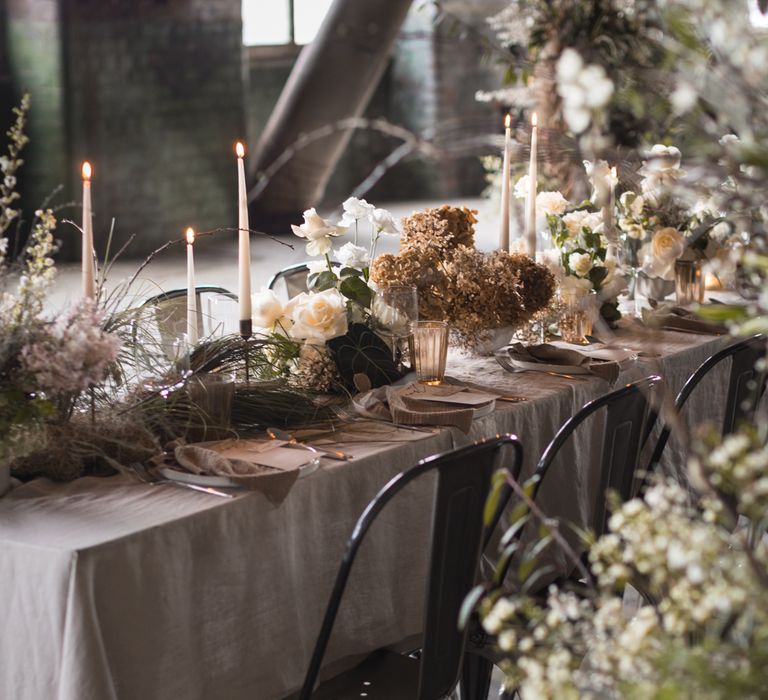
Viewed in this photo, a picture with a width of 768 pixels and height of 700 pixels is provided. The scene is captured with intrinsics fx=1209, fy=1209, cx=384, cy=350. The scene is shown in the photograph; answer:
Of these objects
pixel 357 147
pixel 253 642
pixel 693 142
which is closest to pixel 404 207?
pixel 357 147

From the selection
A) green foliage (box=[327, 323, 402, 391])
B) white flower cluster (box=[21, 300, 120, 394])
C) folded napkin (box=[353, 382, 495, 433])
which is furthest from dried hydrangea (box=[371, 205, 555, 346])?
white flower cluster (box=[21, 300, 120, 394])

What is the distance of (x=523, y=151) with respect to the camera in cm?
386

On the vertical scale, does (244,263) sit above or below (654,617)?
above

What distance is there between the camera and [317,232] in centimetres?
276

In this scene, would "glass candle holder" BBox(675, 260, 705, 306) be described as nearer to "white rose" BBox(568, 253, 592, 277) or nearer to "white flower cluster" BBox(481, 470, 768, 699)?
"white rose" BBox(568, 253, 592, 277)

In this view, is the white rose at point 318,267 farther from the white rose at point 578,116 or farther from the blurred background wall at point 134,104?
the blurred background wall at point 134,104


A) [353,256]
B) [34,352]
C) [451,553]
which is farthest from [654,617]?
[353,256]

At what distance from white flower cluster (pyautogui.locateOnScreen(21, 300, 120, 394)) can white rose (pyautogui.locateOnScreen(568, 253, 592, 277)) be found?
1754 millimetres

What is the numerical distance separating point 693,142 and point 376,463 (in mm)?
1386

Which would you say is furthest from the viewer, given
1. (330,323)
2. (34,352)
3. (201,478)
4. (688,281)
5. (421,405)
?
(688,281)

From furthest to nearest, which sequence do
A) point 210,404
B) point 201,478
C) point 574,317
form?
point 574,317, point 210,404, point 201,478

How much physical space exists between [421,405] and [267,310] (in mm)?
425

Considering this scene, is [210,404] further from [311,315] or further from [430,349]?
[430,349]

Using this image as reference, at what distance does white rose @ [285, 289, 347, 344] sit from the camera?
2557 mm
